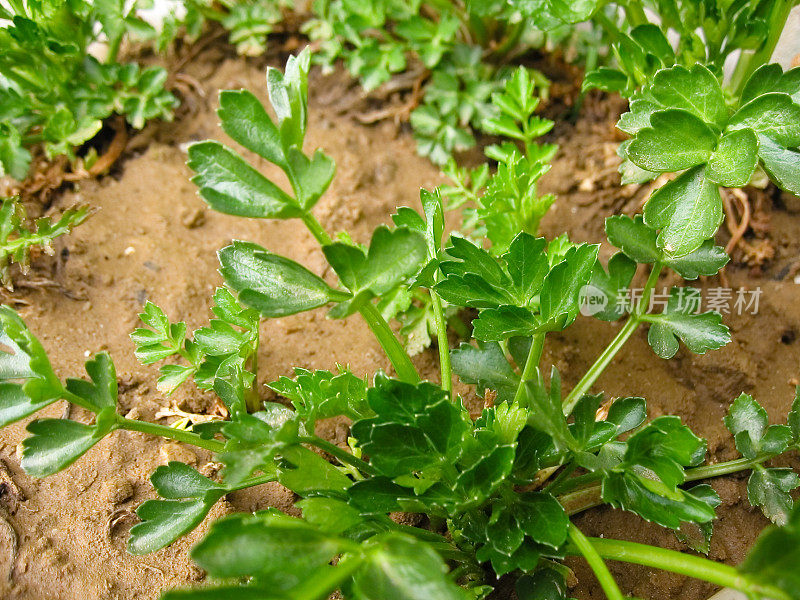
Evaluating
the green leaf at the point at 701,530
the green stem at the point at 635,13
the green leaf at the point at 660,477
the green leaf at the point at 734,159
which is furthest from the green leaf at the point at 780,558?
the green stem at the point at 635,13

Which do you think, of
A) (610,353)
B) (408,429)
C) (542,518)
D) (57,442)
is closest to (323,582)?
(408,429)

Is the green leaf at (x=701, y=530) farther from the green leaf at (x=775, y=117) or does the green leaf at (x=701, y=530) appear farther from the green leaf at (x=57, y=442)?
the green leaf at (x=57, y=442)

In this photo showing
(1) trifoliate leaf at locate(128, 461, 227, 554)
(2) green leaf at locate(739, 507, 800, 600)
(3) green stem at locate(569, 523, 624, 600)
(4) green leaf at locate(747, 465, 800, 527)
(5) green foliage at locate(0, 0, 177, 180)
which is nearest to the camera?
(2) green leaf at locate(739, 507, 800, 600)

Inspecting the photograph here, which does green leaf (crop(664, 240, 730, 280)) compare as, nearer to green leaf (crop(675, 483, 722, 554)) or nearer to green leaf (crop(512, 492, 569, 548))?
green leaf (crop(675, 483, 722, 554))

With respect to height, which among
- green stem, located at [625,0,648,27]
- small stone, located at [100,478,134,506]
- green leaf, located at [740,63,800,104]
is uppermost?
green stem, located at [625,0,648,27]

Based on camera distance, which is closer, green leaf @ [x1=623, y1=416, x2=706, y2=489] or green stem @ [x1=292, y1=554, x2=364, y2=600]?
green stem @ [x1=292, y1=554, x2=364, y2=600]

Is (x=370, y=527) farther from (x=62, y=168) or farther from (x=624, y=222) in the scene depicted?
(x=62, y=168)

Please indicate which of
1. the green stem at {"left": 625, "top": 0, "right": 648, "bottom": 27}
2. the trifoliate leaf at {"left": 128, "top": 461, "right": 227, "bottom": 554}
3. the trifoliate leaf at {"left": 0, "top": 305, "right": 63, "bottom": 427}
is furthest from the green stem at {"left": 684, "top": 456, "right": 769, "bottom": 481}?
the trifoliate leaf at {"left": 0, "top": 305, "right": 63, "bottom": 427}

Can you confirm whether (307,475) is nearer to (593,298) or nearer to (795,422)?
(593,298)
